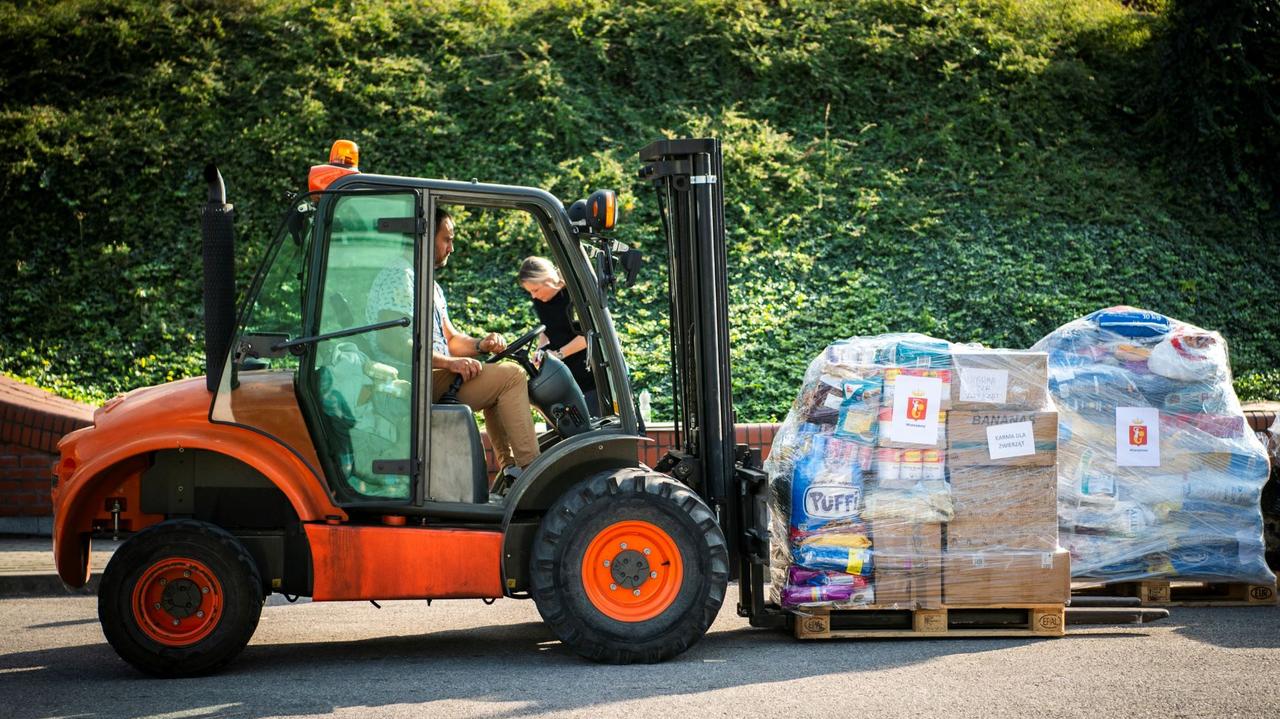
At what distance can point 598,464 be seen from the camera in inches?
228

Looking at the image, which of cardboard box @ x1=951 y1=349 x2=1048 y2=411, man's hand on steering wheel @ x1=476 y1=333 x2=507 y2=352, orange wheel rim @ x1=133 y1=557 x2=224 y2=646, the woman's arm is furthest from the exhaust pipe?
cardboard box @ x1=951 y1=349 x2=1048 y2=411

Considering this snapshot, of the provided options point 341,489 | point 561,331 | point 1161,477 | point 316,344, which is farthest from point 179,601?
point 1161,477

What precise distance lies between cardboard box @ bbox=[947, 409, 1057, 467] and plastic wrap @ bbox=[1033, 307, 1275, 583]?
2.29ft

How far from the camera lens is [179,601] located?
541 centimetres

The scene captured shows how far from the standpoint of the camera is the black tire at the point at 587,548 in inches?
216

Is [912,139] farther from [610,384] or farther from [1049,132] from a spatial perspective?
[610,384]

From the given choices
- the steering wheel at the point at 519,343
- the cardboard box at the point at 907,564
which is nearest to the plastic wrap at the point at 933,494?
the cardboard box at the point at 907,564

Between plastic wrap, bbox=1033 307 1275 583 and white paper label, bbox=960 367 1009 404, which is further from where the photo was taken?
plastic wrap, bbox=1033 307 1275 583

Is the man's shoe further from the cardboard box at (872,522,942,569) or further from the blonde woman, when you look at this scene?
the cardboard box at (872,522,942,569)

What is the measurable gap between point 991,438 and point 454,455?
265cm

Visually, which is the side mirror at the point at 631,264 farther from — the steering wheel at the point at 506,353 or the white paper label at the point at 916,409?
the white paper label at the point at 916,409

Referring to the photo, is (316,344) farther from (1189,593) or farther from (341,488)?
(1189,593)

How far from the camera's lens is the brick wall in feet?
29.4

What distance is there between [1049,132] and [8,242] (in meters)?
11.5
